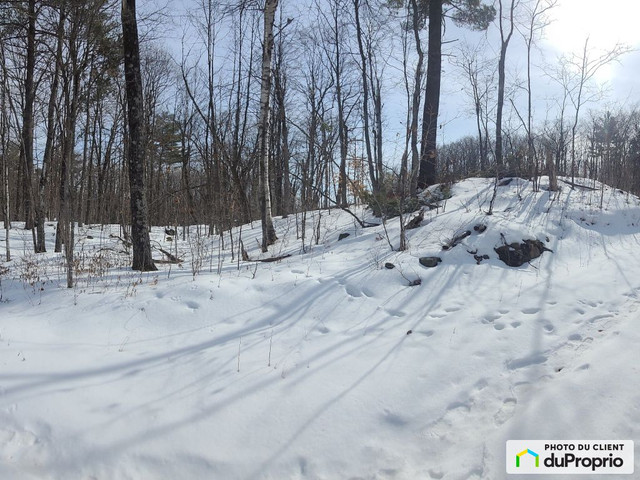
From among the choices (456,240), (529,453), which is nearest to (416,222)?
(456,240)

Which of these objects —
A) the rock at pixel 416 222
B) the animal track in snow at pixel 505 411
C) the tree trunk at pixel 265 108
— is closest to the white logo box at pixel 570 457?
the animal track in snow at pixel 505 411

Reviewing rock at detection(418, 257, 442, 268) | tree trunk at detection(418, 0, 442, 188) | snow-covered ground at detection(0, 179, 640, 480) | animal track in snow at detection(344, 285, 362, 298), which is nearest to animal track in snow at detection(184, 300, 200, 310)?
snow-covered ground at detection(0, 179, 640, 480)

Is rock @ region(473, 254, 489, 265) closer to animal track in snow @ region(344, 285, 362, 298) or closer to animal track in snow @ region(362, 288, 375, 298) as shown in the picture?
animal track in snow @ region(362, 288, 375, 298)

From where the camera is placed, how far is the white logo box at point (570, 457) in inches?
82.9

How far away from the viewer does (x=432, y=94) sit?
396 inches

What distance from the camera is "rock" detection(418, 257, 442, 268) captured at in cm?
571

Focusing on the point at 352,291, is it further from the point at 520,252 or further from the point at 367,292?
the point at 520,252

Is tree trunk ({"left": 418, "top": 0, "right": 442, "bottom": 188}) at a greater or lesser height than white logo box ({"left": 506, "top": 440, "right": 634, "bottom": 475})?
greater

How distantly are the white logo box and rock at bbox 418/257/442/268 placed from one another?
137 inches

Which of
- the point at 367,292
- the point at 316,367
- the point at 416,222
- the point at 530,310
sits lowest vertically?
the point at 316,367

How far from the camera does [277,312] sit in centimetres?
440

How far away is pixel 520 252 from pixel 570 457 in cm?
424

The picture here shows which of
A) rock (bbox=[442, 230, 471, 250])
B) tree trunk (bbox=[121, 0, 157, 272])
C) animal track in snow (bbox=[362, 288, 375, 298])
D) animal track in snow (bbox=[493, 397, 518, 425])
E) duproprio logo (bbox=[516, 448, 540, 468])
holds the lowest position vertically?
duproprio logo (bbox=[516, 448, 540, 468])

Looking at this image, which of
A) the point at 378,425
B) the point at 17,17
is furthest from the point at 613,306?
the point at 17,17
